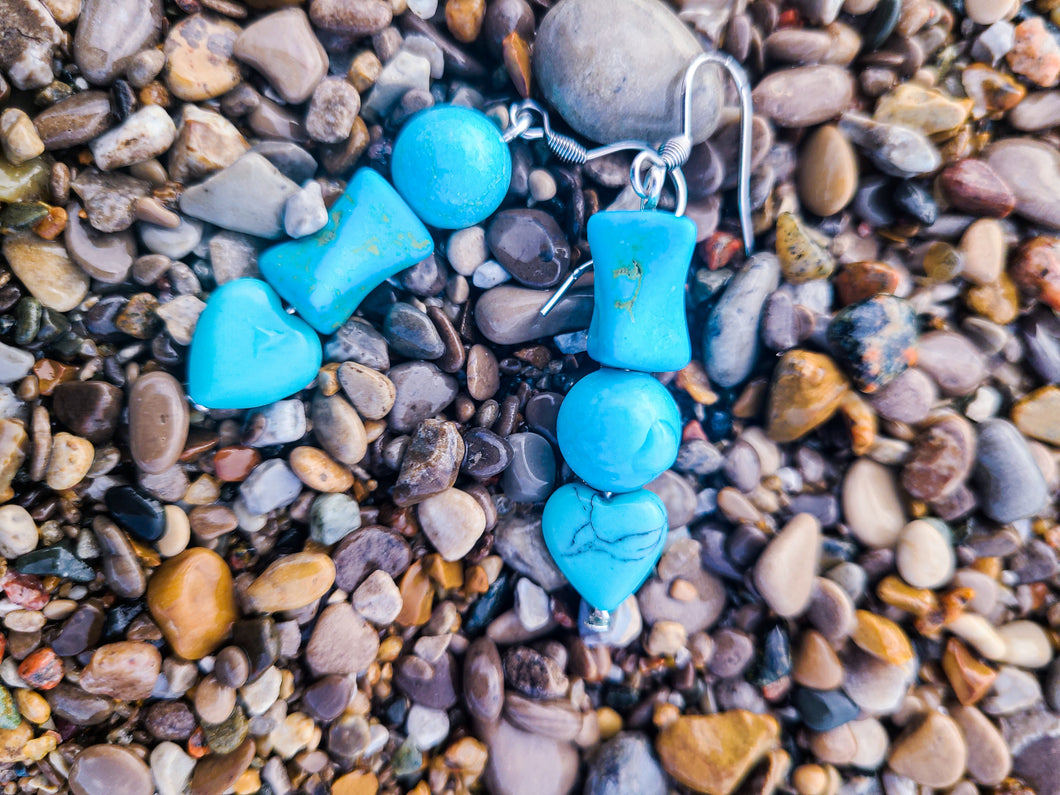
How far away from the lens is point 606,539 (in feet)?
4.64

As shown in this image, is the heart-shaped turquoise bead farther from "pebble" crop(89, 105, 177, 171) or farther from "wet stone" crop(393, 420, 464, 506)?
"pebble" crop(89, 105, 177, 171)

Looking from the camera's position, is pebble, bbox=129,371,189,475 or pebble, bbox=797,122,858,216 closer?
pebble, bbox=129,371,189,475

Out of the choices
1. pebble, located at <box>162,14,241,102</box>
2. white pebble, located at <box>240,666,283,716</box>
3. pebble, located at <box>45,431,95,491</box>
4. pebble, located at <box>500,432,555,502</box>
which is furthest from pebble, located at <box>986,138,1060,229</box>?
pebble, located at <box>45,431,95,491</box>

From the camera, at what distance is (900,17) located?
1.52 m

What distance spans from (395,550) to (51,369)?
0.80m

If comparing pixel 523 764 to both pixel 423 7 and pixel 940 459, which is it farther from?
pixel 423 7

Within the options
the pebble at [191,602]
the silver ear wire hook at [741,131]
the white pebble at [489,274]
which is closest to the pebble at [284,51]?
the white pebble at [489,274]

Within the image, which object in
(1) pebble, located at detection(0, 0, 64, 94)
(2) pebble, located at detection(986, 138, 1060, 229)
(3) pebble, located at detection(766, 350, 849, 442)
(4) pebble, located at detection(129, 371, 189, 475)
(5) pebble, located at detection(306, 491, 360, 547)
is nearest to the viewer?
(1) pebble, located at detection(0, 0, 64, 94)

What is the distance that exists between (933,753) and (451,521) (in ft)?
4.33

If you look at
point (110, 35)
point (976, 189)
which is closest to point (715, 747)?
point (976, 189)

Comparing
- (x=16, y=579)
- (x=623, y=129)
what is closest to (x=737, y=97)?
(x=623, y=129)

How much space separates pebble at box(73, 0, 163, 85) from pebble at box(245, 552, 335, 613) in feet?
3.56

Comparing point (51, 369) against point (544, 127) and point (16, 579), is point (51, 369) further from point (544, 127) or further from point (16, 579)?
point (544, 127)

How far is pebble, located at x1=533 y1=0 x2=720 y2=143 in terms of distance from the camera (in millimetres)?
1365
